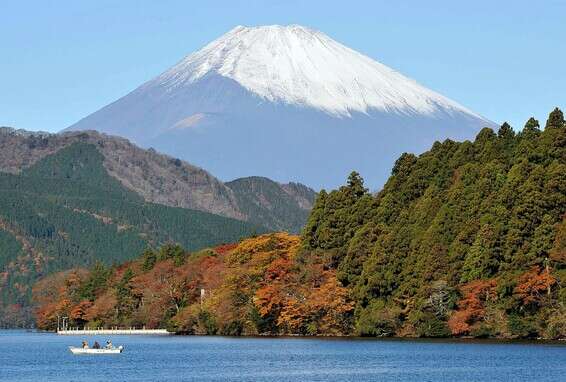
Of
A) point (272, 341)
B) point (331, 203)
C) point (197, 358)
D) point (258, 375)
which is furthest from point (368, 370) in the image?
point (331, 203)

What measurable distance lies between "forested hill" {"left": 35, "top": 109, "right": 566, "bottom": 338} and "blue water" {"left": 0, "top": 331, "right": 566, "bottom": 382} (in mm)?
3869

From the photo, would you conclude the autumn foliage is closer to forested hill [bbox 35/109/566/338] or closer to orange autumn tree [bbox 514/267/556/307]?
forested hill [bbox 35/109/566/338]

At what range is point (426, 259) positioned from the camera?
111250 millimetres

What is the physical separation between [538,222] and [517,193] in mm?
3029

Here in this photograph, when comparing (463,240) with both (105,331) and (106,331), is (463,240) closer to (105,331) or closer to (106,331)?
(106,331)

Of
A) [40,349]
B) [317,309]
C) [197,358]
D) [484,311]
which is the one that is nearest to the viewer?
[197,358]

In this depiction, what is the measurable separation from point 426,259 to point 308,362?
24.0m

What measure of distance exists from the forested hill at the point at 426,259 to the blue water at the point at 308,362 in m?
3.87

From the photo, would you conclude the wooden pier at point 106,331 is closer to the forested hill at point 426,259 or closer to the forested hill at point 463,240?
the forested hill at point 426,259

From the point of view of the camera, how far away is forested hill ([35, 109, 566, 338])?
104 meters

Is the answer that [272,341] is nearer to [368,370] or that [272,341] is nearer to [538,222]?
[538,222]

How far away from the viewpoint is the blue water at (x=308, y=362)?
7956 centimetres

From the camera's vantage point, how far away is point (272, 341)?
118 meters

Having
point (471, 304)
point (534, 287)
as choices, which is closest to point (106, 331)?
point (471, 304)
